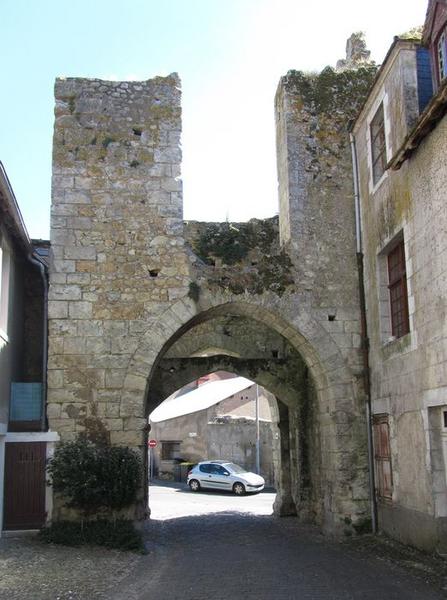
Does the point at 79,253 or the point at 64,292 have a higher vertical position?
the point at 79,253

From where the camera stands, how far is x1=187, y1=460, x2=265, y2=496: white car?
22.8 meters

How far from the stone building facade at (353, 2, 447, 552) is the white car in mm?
13290

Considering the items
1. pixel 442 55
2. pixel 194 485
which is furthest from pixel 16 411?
pixel 194 485

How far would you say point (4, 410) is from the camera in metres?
9.79

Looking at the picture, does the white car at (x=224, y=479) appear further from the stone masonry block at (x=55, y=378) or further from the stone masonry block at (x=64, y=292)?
the stone masonry block at (x=64, y=292)

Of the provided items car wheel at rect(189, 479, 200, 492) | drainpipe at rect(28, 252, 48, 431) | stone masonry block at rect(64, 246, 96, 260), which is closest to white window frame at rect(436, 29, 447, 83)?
stone masonry block at rect(64, 246, 96, 260)

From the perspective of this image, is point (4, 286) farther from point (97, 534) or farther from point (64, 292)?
point (97, 534)

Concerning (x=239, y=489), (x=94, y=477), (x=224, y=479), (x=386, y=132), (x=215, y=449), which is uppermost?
(x=386, y=132)

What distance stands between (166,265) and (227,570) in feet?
15.7

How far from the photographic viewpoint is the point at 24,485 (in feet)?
31.6

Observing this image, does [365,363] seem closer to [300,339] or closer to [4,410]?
[300,339]

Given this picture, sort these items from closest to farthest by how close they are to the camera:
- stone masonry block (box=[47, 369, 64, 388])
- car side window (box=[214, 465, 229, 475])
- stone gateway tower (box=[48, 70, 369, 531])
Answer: stone masonry block (box=[47, 369, 64, 388]), stone gateway tower (box=[48, 70, 369, 531]), car side window (box=[214, 465, 229, 475])

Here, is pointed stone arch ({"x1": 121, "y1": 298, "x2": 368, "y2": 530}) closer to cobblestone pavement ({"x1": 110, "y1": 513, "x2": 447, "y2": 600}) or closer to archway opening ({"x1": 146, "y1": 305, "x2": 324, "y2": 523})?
cobblestone pavement ({"x1": 110, "y1": 513, "x2": 447, "y2": 600})

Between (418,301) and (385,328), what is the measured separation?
1640mm
